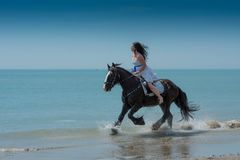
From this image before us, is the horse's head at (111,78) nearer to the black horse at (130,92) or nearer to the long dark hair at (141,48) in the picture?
the black horse at (130,92)

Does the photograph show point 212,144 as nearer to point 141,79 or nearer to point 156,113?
point 141,79

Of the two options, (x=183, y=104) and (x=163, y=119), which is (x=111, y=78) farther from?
(x=183, y=104)

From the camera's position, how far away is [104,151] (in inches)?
578

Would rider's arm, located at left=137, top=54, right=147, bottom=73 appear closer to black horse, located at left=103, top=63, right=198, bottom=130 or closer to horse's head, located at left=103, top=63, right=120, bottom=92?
black horse, located at left=103, top=63, right=198, bottom=130

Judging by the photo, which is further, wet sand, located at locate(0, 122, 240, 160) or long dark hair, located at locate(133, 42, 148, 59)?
long dark hair, located at locate(133, 42, 148, 59)

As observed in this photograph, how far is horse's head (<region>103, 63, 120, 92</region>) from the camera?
1806 centimetres

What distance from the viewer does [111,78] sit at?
59.4ft

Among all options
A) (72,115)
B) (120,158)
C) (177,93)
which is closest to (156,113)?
(72,115)

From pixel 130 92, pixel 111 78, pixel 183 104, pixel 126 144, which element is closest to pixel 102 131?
pixel 130 92

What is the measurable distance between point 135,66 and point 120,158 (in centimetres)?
557

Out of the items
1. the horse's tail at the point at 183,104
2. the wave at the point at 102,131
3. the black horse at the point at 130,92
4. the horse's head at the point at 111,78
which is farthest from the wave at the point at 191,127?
the horse's head at the point at 111,78

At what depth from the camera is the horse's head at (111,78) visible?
1806 centimetres

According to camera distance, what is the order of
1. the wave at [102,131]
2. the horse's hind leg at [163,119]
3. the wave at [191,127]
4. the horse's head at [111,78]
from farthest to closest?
the wave at [191,127] < the horse's hind leg at [163,119] < the wave at [102,131] < the horse's head at [111,78]

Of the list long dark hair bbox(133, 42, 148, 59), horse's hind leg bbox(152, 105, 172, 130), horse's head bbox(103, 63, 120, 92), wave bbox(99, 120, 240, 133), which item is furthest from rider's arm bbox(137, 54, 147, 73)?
wave bbox(99, 120, 240, 133)
